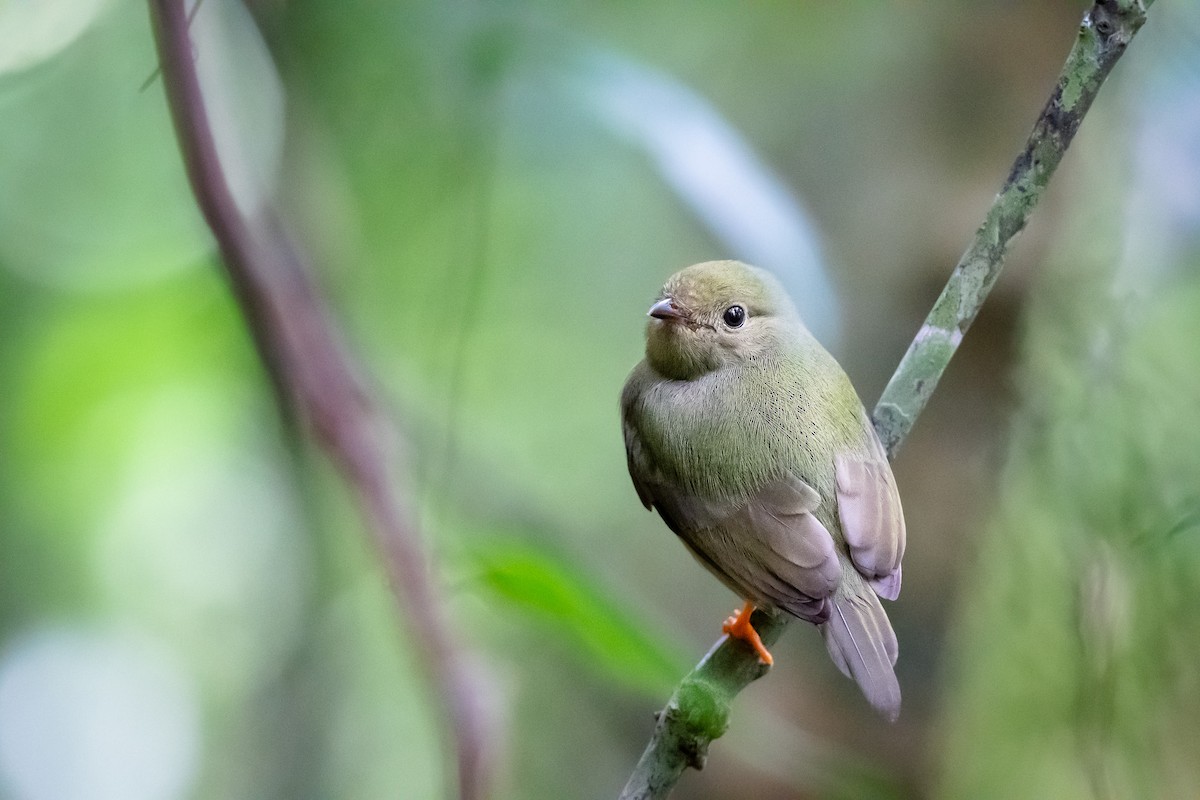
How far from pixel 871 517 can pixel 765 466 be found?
0.21 metres

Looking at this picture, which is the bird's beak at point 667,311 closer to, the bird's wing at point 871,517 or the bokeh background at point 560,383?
the bokeh background at point 560,383

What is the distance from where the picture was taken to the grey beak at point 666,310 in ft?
6.78

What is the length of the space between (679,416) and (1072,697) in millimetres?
1770

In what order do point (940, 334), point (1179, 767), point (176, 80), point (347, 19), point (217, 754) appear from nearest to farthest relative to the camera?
point (176, 80) < point (940, 334) < point (1179, 767) < point (347, 19) < point (217, 754)

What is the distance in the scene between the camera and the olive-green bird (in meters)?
1.94

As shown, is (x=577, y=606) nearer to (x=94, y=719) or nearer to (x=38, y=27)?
(x=38, y=27)

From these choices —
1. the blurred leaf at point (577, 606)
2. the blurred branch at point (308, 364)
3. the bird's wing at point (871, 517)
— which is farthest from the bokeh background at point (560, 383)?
the bird's wing at point (871, 517)

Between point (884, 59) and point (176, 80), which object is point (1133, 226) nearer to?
point (884, 59)

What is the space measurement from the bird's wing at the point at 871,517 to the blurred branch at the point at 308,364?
85cm

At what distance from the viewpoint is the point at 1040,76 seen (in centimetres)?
299

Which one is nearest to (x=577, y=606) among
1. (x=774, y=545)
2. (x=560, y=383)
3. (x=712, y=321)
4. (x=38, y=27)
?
(x=774, y=545)

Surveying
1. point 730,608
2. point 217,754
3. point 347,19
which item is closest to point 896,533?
point 730,608

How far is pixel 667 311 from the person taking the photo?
2.09m

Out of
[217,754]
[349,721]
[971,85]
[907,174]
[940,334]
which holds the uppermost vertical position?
[971,85]
